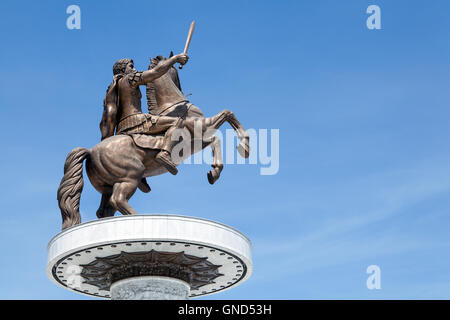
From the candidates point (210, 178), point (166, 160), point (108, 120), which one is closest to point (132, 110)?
point (108, 120)

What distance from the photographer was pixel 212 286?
80.3 ft

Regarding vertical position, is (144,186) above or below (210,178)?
above

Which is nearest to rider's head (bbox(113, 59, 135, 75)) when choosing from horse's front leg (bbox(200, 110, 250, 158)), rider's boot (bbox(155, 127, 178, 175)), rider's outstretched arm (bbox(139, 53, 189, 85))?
rider's outstretched arm (bbox(139, 53, 189, 85))

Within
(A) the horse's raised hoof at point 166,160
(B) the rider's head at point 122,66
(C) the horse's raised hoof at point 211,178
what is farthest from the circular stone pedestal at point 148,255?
(B) the rider's head at point 122,66

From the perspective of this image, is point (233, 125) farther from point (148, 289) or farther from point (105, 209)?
point (148, 289)

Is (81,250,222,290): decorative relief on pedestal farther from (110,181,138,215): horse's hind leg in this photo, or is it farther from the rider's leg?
the rider's leg

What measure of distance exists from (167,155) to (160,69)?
272 centimetres

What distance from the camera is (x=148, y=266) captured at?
72.3ft
